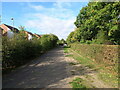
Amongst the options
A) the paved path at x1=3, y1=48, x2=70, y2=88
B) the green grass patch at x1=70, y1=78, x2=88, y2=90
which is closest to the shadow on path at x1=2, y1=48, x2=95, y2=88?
the paved path at x1=3, y1=48, x2=70, y2=88

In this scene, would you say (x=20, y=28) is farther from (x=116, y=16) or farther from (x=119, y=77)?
(x=119, y=77)

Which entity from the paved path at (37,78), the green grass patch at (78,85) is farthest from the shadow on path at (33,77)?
the green grass patch at (78,85)

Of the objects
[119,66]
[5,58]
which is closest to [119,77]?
[119,66]

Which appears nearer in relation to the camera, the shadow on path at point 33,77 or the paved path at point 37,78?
the paved path at point 37,78

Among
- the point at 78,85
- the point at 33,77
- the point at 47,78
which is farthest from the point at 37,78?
the point at 78,85

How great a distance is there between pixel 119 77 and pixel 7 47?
669 cm

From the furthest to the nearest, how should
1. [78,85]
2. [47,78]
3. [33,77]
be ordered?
[33,77] → [47,78] → [78,85]

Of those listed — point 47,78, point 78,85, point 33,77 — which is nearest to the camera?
point 78,85

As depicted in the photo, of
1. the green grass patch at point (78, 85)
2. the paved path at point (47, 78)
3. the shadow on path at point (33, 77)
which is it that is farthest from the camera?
the shadow on path at point (33, 77)

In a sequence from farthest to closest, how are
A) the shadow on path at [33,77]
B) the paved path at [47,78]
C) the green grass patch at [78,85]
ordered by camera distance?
the shadow on path at [33,77] → the paved path at [47,78] → the green grass patch at [78,85]

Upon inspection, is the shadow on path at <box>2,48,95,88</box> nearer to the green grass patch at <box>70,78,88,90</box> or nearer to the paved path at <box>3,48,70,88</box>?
the paved path at <box>3,48,70,88</box>

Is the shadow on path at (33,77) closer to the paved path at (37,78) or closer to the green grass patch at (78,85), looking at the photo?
the paved path at (37,78)

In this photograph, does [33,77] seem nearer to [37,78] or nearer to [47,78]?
[37,78]

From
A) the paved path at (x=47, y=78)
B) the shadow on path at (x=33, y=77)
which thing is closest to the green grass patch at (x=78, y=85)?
the paved path at (x=47, y=78)
